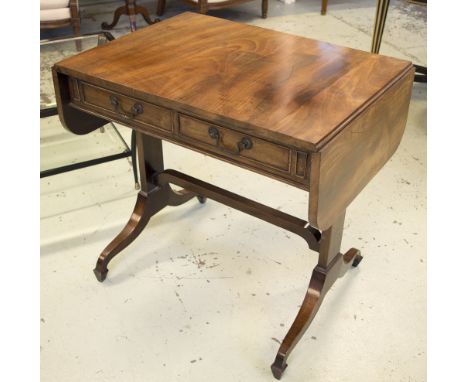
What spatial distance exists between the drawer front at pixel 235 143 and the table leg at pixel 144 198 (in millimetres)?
556

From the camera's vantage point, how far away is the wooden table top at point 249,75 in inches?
57.7

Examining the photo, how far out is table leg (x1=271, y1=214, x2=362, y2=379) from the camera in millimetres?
1789

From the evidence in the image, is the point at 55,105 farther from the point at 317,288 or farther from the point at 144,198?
the point at 317,288

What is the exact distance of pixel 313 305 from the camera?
6.11 feet

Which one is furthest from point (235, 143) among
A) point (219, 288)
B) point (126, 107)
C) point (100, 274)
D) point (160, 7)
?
point (160, 7)

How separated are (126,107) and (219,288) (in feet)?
2.56

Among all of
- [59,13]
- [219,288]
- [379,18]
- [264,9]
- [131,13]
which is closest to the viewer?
[219,288]

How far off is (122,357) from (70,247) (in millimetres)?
613

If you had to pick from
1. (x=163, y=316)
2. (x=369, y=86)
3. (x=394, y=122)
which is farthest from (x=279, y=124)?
(x=163, y=316)

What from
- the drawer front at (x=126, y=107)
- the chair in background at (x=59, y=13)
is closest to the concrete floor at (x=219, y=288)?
the drawer front at (x=126, y=107)

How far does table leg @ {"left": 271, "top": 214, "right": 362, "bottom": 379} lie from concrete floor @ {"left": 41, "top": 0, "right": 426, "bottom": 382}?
0.25ft

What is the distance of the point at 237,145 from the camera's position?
4.90ft

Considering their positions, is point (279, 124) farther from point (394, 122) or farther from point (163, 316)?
point (163, 316)

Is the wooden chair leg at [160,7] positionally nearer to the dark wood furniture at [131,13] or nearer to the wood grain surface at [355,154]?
the dark wood furniture at [131,13]
